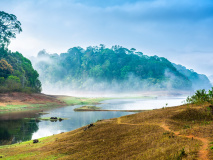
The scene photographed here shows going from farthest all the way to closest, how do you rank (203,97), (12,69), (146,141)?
(12,69) < (203,97) < (146,141)

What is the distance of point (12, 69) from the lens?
7631 centimetres

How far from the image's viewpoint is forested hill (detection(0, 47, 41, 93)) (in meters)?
69.7

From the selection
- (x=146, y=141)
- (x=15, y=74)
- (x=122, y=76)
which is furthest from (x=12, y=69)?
(x=122, y=76)

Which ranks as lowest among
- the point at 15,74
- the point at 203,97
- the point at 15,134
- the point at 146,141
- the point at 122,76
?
the point at 15,134

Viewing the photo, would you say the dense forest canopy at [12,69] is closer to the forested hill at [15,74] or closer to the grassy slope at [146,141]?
the forested hill at [15,74]

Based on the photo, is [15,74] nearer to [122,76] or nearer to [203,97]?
[203,97]

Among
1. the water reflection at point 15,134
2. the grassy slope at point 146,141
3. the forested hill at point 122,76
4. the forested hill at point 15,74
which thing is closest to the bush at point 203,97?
the grassy slope at point 146,141

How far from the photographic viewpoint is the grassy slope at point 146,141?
10.3m

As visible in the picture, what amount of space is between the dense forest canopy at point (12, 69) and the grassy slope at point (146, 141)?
57.8 m

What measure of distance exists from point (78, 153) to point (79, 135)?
14.5 ft

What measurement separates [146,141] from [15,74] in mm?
75349

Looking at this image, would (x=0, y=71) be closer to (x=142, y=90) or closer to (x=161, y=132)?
(x=161, y=132)

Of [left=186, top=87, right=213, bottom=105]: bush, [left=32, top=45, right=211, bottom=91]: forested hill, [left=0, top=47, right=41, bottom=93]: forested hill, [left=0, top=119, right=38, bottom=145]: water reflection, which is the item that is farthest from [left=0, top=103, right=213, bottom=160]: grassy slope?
[left=32, top=45, right=211, bottom=91]: forested hill

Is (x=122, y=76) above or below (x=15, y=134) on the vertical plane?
above
